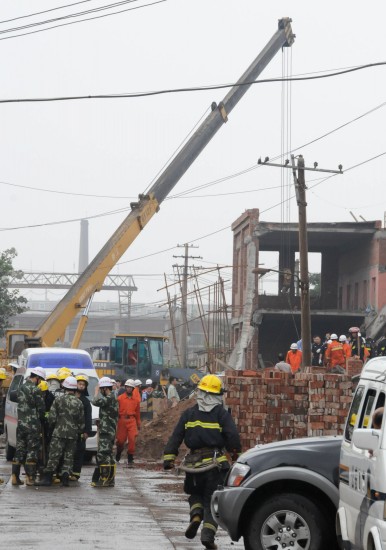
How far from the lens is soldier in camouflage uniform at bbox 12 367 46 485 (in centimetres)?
1861

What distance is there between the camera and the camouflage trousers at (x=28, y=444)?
61.0ft

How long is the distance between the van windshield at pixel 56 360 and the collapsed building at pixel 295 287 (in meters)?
23.5

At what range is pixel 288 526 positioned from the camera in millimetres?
10492

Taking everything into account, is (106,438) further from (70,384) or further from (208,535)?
(208,535)

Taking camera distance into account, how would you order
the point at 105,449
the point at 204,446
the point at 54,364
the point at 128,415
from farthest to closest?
the point at 54,364 < the point at 128,415 < the point at 105,449 < the point at 204,446

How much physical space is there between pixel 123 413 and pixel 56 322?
26.1ft

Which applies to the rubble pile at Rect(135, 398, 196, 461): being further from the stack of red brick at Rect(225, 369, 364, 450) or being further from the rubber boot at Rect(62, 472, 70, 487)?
the rubber boot at Rect(62, 472, 70, 487)

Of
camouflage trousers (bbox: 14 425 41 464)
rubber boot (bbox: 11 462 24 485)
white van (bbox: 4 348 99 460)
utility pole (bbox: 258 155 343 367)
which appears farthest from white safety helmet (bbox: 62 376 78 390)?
utility pole (bbox: 258 155 343 367)

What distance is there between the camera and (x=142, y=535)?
41.6 feet

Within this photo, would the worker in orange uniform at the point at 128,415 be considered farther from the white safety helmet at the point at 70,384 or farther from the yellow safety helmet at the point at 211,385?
the yellow safety helmet at the point at 211,385

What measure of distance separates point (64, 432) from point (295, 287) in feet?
126

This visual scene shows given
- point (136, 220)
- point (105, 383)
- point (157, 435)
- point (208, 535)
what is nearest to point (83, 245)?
point (136, 220)

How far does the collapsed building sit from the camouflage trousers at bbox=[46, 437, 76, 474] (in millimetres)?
28813

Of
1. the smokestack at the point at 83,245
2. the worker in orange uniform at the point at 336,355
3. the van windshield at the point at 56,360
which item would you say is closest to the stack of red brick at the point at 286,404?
the van windshield at the point at 56,360
